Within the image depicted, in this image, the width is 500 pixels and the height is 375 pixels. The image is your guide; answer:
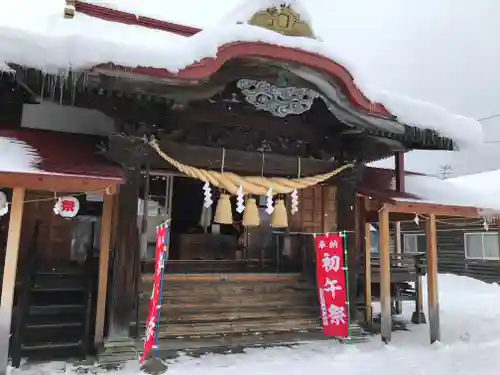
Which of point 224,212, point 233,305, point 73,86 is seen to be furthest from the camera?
point 233,305

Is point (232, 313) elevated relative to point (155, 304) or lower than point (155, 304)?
lower

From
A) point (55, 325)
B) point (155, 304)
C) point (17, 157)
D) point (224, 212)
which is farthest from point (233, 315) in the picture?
point (17, 157)

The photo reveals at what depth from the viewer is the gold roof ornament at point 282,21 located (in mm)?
6914

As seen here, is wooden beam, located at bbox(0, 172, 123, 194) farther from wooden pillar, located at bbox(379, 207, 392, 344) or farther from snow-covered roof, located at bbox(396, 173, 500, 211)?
snow-covered roof, located at bbox(396, 173, 500, 211)

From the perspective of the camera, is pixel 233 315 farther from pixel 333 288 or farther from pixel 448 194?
pixel 448 194

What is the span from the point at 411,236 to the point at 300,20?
67.4 ft

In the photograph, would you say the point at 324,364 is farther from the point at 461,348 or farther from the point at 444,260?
the point at 444,260

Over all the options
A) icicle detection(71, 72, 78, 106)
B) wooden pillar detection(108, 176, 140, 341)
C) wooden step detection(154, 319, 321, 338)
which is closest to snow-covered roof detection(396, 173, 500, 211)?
wooden step detection(154, 319, 321, 338)

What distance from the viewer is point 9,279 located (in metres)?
5.69

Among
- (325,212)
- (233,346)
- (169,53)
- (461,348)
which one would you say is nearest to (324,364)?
(233,346)

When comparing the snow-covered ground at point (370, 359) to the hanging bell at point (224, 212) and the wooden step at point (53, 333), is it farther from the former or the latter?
the hanging bell at point (224, 212)

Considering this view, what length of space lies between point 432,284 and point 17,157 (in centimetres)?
762

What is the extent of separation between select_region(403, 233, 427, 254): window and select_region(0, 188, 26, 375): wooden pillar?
72.8 feet

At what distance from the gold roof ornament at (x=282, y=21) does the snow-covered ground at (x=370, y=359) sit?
207 inches
